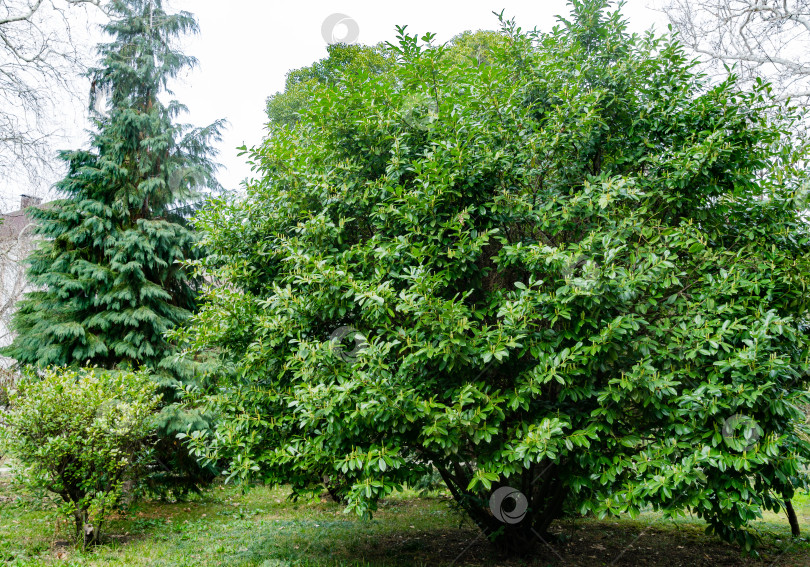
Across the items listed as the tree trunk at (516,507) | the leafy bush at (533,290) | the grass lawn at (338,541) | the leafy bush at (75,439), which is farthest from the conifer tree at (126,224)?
the tree trunk at (516,507)

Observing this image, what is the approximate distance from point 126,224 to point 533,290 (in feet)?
29.3

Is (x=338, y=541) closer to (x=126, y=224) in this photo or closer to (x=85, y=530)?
(x=85, y=530)

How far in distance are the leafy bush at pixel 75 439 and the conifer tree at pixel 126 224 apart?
2266 millimetres

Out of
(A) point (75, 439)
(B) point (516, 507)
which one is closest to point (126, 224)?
(A) point (75, 439)

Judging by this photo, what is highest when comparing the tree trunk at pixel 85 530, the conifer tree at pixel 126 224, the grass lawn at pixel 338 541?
the conifer tree at pixel 126 224

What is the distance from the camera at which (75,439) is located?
20.8 feet

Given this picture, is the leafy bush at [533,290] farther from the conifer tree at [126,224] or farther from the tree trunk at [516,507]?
the conifer tree at [126,224]

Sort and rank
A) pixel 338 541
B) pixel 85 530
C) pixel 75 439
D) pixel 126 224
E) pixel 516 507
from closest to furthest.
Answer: pixel 516 507
pixel 75 439
pixel 85 530
pixel 338 541
pixel 126 224

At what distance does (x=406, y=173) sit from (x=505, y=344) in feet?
6.91

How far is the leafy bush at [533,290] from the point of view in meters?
4.09

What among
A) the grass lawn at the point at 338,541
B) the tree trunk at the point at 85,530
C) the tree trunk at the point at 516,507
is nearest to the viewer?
the tree trunk at the point at 516,507

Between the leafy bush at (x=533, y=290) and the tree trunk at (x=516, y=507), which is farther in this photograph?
the tree trunk at (x=516, y=507)

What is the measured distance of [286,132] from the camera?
6.14 metres

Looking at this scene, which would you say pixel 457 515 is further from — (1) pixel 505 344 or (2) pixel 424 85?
(2) pixel 424 85
